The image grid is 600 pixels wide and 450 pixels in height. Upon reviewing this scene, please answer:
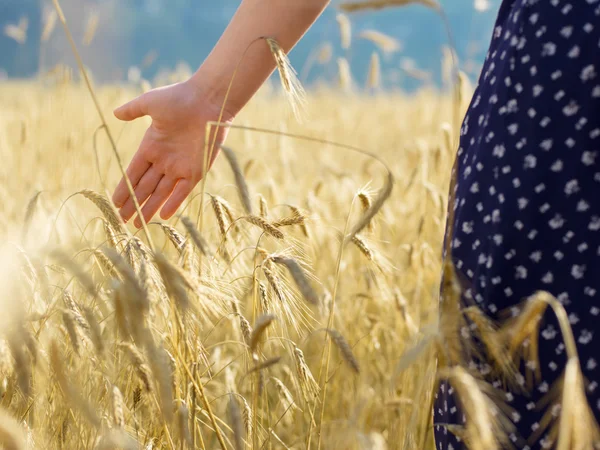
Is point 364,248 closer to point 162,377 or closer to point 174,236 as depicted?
point 174,236

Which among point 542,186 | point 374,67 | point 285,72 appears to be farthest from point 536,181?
point 374,67

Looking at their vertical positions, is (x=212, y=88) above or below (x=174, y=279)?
above

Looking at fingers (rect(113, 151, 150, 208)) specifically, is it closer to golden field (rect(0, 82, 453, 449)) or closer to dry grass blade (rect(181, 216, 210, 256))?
golden field (rect(0, 82, 453, 449))

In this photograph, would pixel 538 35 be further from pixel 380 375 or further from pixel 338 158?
pixel 338 158

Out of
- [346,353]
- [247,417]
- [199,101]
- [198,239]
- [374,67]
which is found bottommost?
[247,417]

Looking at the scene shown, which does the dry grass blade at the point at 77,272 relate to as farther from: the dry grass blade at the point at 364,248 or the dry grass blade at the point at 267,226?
the dry grass blade at the point at 364,248

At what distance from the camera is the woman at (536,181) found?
0.62 metres

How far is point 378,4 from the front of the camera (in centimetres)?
71

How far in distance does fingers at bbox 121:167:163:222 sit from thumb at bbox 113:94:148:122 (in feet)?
0.29

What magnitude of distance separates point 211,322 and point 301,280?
336 mm

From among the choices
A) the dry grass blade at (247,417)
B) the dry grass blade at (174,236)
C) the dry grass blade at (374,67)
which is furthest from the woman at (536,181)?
the dry grass blade at (374,67)

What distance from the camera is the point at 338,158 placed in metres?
4.07

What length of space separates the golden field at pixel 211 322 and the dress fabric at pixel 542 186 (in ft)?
0.43

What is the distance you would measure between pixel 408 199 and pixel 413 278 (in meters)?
0.79
